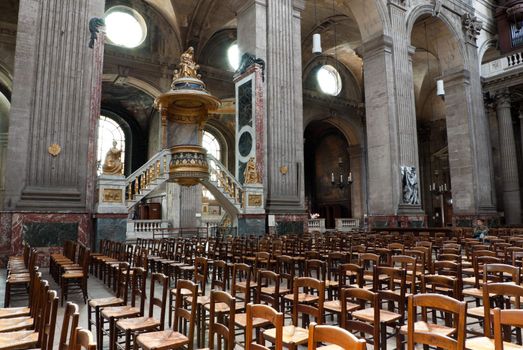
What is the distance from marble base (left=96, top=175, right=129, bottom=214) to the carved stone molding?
20.9 metres

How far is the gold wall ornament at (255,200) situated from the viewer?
13.2 metres

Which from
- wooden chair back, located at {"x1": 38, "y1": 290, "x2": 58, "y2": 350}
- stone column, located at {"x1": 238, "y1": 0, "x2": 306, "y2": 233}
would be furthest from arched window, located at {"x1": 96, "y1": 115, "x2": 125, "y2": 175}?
wooden chair back, located at {"x1": 38, "y1": 290, "x2": 58, "y2": 350}

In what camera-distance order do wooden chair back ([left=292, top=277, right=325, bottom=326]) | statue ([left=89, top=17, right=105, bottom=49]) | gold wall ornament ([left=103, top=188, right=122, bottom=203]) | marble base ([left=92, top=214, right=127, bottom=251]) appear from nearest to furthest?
wooden chair back ([left=292, top=277, right=325, bottom=326]), marble base ([left=92, top=214, right=127, bottom=251]), gold wall ornament ([left=103, top=188, right=122, bottom=203]), statue ([left=89, top=17, right=105, bottom=49])

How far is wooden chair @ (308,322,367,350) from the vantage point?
202 cm

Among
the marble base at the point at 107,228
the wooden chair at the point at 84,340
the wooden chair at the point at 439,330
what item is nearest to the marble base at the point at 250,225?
the marble base at the point at 107,228

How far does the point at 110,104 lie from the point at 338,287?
889 inches

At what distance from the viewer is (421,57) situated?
28656 mm

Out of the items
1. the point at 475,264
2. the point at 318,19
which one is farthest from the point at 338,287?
the point at 318,19

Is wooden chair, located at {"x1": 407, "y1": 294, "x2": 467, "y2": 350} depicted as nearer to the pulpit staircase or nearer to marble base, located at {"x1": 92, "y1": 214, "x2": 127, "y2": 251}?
marble base, located at {"x1": 92, "y1": 214, "x2": 127, "y2": 251}

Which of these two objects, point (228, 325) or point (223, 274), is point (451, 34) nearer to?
point (223, 274)

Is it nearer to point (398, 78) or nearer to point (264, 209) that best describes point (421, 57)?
point (398, 78)

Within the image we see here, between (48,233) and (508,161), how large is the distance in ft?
75.1

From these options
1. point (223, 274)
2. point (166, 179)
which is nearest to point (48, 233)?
point (166, 179)

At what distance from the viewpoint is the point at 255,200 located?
13.2 metres
